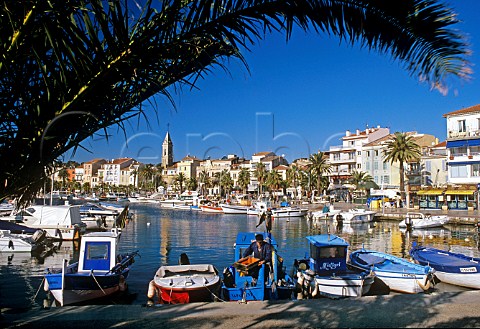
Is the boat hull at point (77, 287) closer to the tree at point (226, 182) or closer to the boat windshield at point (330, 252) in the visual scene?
the boat windshield at point (330, 252)

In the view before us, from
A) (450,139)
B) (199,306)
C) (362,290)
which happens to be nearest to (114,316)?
(199,306)

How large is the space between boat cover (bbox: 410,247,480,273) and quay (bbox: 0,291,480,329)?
451 inches

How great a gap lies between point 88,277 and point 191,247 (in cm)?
1912


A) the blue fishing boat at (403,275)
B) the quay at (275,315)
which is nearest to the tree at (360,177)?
the blue fishing boat at (403,275)

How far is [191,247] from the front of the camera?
117 feet

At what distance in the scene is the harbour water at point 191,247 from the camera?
1998 cm

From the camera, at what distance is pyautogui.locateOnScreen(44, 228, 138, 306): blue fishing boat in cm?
1631

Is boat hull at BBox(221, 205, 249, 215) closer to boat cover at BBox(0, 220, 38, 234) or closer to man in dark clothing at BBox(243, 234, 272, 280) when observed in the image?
boat cover at BBox(0, 220, 38, 234)

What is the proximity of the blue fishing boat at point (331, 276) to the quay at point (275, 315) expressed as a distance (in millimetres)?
6780

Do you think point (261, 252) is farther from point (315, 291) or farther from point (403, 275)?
point (403, 275)

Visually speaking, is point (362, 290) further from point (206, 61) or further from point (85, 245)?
point (206, 61)

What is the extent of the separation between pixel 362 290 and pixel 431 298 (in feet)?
23.0

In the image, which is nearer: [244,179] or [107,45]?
[107,45]

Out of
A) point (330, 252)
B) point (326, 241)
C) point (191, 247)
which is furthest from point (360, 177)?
point (330, 252)
